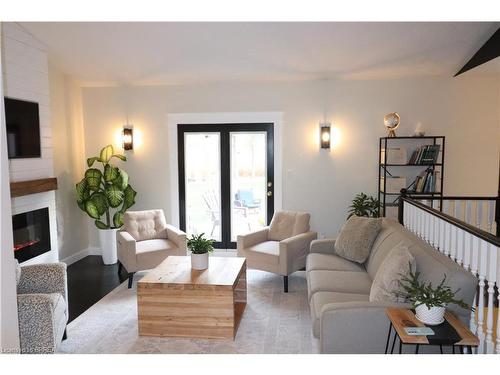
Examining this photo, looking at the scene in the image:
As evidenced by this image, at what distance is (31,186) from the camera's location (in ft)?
13.9

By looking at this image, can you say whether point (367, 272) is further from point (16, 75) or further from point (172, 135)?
point (16, 75)

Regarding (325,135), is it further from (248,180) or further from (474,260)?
(474,260)

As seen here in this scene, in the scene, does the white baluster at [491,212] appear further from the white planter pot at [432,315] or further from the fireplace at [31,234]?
the fireplace at [31,234]

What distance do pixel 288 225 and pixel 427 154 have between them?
1938 mm

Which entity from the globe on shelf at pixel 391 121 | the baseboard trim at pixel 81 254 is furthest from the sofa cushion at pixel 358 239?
the baseboard trim at pixel 81 254

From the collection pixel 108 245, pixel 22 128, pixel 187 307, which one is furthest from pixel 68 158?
pixel 187 307

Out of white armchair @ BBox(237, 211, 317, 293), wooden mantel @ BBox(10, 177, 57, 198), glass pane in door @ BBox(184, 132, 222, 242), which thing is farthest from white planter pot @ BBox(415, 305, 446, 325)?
glass pane in door @ BBox(184, 132, 222, 242)

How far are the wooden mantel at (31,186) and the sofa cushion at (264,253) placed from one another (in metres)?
2.40

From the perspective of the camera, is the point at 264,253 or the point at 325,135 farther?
the point at 325,135

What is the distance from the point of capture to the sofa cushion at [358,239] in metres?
3.73

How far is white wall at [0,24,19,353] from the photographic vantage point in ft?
4.22

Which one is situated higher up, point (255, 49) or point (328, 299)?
point (255, 49)
